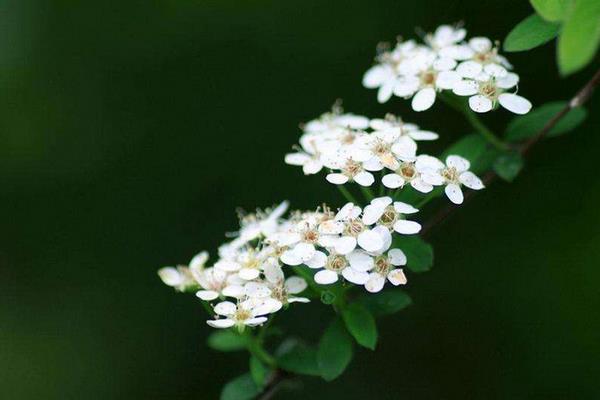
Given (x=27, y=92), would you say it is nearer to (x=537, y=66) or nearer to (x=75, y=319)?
(x=75, y=319)

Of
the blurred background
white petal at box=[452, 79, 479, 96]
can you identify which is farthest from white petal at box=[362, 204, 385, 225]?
the blurred background

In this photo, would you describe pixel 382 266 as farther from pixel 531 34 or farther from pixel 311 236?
pixel 531 34

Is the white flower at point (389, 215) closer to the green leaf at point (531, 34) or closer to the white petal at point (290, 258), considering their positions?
the white petal at point (290, 258)

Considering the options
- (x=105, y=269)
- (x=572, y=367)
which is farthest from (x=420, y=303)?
(x=105, y=269)

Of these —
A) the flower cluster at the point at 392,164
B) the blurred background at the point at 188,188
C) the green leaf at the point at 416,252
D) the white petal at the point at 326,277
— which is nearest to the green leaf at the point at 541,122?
the flower cluster at the point at 392,164

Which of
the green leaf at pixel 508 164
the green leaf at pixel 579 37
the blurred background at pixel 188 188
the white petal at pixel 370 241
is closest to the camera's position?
the green leaf at pixel 579 37
